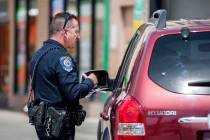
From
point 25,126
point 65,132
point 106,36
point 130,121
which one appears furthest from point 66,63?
point 106,36

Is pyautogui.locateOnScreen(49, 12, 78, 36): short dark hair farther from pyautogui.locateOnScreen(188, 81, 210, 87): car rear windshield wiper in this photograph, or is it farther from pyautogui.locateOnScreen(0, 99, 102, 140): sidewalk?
pyautogui.locateOnScreen(0, 99, 102, 140): sidewalk

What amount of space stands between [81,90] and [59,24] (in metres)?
0.64

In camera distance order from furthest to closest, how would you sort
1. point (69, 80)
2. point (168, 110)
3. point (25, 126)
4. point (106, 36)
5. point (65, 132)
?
point (106, 36)
point (25, 126)
point (65, 132)
point (69, 80)
point (168, 110)

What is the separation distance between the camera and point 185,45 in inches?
208

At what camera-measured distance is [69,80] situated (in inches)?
235

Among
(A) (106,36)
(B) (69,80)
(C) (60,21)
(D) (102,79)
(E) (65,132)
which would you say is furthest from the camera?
(A) (106,36)

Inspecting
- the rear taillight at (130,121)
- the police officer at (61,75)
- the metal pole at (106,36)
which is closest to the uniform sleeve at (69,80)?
the police officer at (61,75)

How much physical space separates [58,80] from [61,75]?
0.08 meters

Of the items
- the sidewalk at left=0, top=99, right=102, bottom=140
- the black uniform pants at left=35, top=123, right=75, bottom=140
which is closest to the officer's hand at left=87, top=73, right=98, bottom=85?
the black uniform pants at left=35, top=123, right=75, bottom=140

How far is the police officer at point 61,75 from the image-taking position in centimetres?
599

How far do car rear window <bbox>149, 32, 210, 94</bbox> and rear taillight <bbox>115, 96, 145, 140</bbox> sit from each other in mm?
A: 238

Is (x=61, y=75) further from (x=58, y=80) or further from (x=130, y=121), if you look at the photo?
(x=130, y=121)

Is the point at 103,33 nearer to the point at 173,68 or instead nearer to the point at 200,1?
the point at 200,1

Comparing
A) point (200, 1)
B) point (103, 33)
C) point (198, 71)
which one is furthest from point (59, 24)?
point (103, 33)
